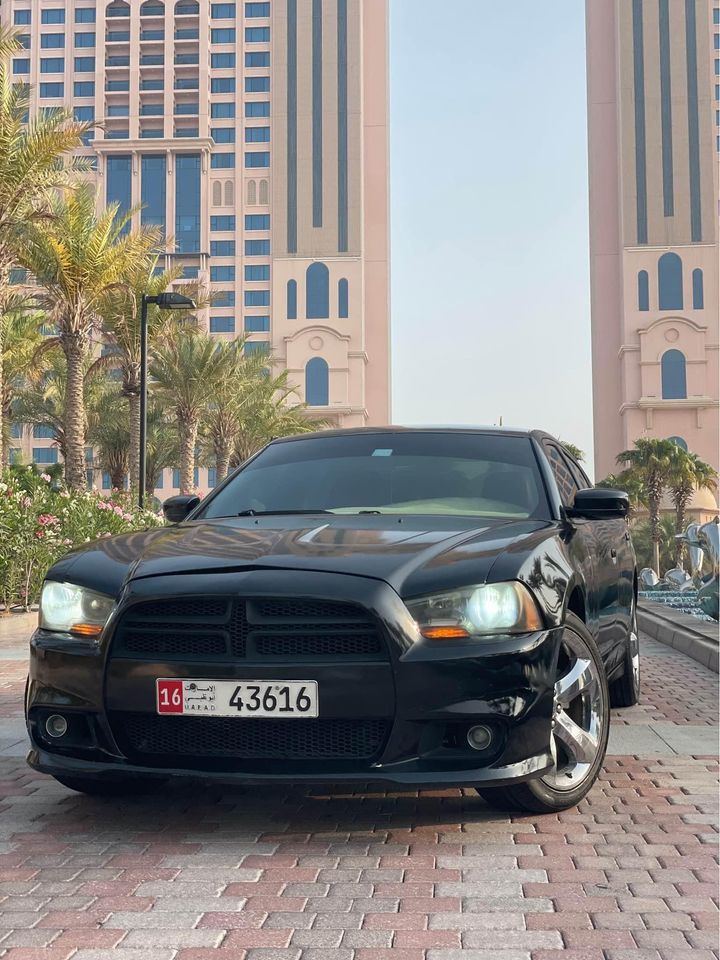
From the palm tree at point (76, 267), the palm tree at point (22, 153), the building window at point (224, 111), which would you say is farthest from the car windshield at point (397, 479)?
the building window at point (224, 111)

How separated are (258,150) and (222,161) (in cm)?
358

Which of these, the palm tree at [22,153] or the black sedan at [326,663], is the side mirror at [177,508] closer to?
the black sedan at [326,663]

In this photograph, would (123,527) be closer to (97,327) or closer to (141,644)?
(97,327)

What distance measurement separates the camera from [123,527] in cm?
1947

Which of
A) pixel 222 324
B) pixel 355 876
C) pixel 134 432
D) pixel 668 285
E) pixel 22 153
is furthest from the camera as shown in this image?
pixel 222 324

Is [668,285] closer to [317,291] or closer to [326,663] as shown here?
[317,291]

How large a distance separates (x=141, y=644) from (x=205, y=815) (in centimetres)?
86

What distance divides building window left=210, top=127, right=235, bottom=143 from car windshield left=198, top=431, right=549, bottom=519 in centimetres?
10368

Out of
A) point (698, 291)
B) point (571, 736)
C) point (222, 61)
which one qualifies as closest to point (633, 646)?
point (571, 736)

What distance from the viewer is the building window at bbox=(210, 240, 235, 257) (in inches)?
4038

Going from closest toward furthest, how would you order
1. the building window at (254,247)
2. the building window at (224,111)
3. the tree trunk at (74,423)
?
the tree trunk at (74,423) < the building window at (254,247) < the building window at (224,111)

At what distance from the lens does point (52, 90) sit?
358ft

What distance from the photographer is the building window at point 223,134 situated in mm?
104562

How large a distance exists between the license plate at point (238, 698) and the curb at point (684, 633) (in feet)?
20.2
